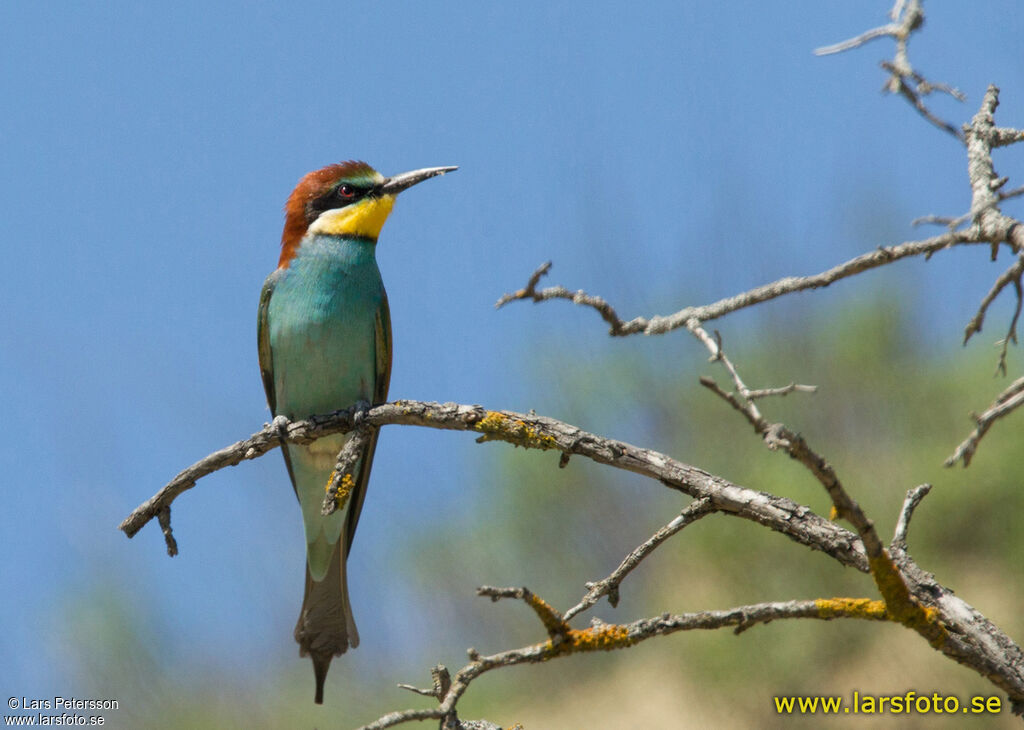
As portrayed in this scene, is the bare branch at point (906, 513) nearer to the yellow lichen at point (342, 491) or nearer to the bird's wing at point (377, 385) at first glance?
the yellow lichen at point (342, 491)

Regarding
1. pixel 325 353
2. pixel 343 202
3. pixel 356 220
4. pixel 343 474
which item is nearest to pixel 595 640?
pixel 343 474

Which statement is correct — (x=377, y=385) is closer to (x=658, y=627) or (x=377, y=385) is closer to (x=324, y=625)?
(x=324, y=625)

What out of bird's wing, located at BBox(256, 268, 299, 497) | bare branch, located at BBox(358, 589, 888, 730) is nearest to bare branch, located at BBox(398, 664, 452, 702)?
bare branch, located at BBox(358, 589, 888, 730)

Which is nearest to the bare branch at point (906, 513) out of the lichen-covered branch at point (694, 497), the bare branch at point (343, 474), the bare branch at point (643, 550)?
the lichen-covered branch at point (694, 497)

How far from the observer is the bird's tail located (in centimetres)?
310

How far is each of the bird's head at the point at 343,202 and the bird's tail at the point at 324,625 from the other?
105 centimetres

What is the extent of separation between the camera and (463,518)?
650cm

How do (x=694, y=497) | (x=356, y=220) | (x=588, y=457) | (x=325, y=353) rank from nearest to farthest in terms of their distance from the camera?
(x=694, y=497) < (x=588, y=457) < (x=325, y=353) < (x=356, y=220)

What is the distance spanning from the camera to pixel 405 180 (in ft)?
12.8

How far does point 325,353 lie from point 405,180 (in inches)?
32.0

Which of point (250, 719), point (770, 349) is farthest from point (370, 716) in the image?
point (770, 349)

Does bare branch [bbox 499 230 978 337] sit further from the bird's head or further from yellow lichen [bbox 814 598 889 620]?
the bird's head

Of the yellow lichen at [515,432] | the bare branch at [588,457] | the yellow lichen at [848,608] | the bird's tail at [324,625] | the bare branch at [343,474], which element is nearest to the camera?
the yellow lichen at [848,608]

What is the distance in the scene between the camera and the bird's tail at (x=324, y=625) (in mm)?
3100
